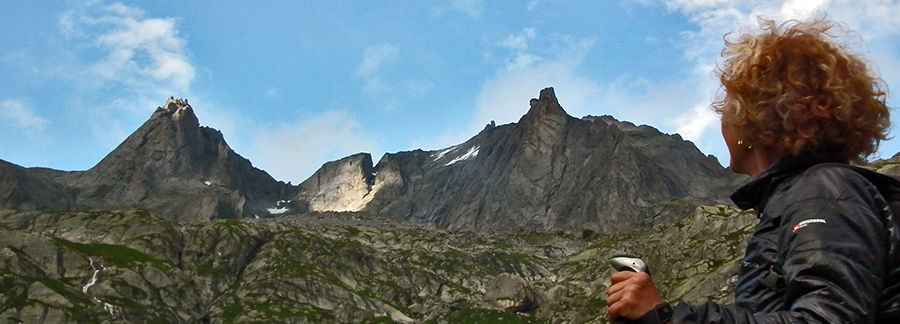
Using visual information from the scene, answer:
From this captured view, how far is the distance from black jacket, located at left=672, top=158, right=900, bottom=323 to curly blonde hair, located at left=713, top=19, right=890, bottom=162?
38cm

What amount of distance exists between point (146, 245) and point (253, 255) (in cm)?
2686

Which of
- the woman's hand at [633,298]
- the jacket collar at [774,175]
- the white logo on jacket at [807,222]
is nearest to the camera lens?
the white logo on jacket at [807,222]

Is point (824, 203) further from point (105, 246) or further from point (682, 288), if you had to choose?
point (105, 246)

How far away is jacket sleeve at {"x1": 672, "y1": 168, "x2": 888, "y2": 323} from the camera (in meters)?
4.12

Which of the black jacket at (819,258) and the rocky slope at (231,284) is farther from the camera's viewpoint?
the rocky slope at (231,284)

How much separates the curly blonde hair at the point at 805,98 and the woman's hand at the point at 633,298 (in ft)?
4.61

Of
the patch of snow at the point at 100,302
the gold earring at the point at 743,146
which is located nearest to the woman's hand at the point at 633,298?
the gold earring at the point at 743,146

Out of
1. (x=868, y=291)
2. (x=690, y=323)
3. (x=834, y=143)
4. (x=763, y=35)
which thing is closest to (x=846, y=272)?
(x=868, y=291)

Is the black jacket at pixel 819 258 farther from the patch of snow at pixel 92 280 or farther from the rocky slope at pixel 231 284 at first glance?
the patch of snow at pixel 92 280

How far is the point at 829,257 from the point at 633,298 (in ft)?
3.92

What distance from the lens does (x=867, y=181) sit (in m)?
4.50

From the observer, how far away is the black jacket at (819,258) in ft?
13.5

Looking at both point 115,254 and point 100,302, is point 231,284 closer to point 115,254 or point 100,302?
point 115,254

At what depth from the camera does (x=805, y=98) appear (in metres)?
5.02
